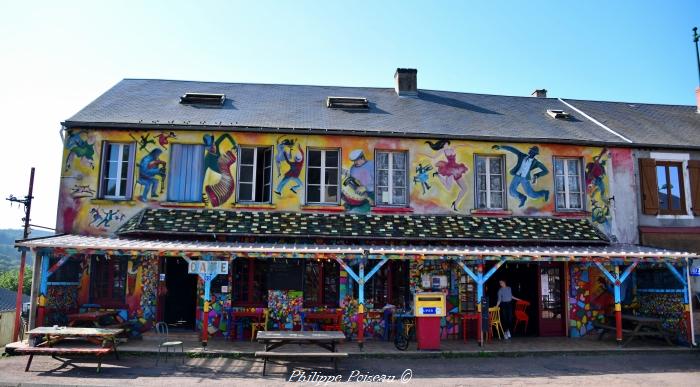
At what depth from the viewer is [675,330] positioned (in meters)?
12.0

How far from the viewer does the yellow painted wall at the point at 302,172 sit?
1245 centimetres

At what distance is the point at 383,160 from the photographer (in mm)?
13422

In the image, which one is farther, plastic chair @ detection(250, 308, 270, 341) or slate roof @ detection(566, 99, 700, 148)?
slate roof @ detection(566, 99, 700, 148)

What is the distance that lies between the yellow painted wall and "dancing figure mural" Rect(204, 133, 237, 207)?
0.05 metres

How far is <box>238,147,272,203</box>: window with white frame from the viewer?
1302 centimetres

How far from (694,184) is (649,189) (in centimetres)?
135

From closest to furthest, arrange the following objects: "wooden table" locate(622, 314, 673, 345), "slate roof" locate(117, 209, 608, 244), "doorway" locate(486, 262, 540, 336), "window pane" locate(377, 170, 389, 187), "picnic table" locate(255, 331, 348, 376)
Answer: "picnic table" locate(255, 331, 348, 376), "wooden table" locate(622, 314, 673, 345), "slate roof" locate(117, 209, 608, 244), "window pane" locate(377, 170, 389, 187), "doorway" locate(486, 262, 540, 336)

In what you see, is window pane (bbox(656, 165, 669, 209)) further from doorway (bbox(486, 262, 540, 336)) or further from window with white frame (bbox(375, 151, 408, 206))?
window with white frame (bbox(375, 151, 408, 206))

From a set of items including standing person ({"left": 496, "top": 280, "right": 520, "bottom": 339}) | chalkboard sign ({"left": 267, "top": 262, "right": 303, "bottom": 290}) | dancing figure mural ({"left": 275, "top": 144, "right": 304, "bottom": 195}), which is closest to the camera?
chalkboard sign ({"left": 267, "top": 262, "right": 303, "bottom": 290})

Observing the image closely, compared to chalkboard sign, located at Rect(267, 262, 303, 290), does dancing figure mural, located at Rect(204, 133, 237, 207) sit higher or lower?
higher

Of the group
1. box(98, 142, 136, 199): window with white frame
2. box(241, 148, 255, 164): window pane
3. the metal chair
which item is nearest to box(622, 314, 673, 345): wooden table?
the metal chair

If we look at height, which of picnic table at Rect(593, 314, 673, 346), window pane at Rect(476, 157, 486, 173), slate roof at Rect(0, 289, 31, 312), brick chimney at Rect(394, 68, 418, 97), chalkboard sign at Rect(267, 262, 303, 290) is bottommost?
slate roof at Rect(0, 289, 31, 312)

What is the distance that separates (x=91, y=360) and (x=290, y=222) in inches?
197

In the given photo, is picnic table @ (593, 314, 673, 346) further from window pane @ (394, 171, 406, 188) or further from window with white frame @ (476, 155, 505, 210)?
window pane @ (394, 171, 406, 188)
